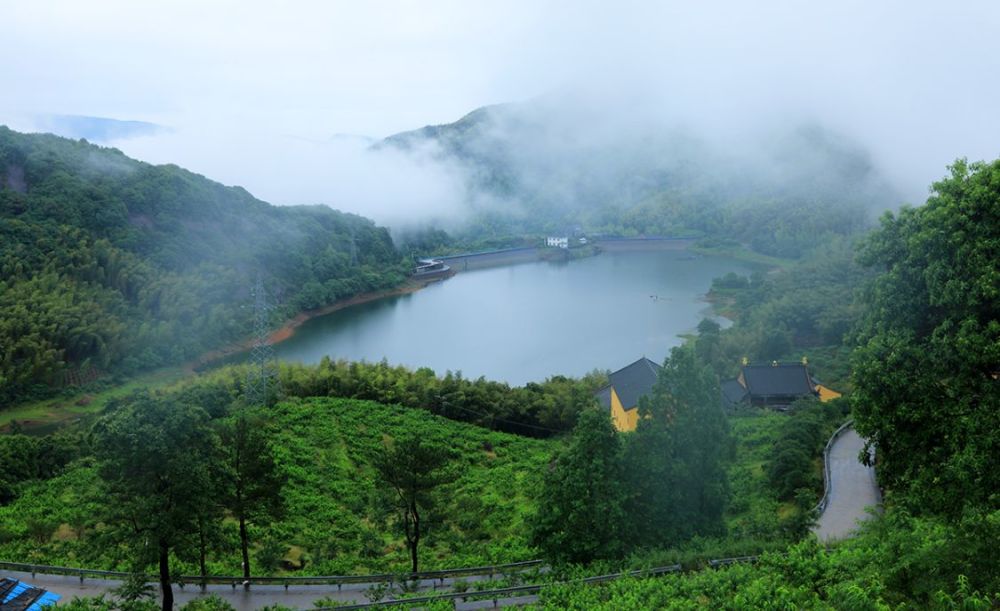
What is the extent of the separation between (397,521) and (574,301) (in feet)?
140

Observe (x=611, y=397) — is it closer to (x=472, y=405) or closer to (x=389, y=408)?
(x=472, y=405)

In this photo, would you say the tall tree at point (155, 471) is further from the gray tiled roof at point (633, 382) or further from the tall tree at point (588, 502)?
the gray tiled roof at point (633, 382)

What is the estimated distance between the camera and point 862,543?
8070 mm

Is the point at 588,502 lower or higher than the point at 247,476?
lower

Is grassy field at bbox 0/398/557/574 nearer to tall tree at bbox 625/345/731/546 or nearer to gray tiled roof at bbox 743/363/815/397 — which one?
tall tree at bbox 625/345/731/546

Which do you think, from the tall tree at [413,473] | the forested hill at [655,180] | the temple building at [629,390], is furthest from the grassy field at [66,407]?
the forested hill at [655,180]

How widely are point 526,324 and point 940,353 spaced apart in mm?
37535

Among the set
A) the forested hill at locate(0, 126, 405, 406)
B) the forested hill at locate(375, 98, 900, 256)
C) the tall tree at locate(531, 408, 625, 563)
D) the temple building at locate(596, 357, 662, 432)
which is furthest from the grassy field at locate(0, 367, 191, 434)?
the forested hill at locate(375, 98, 900, 256)

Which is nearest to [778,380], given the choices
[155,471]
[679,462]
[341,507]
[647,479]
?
[679,462]

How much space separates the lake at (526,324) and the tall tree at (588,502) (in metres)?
22.9

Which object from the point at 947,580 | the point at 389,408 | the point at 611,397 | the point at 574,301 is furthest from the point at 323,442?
the point at 574,301

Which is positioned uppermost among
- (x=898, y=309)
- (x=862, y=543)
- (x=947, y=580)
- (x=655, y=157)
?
(x=655, y=157)

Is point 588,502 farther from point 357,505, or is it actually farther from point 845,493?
point 357,505

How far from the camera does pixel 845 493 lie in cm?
1357
